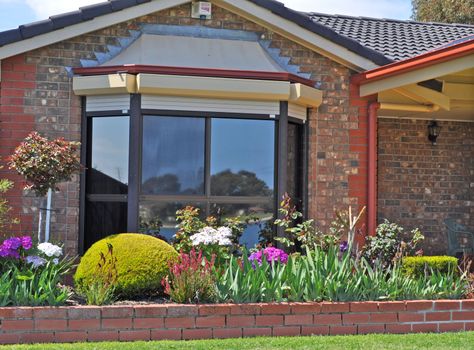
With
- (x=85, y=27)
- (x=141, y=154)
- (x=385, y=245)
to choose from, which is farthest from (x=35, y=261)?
(x=385, y=245)

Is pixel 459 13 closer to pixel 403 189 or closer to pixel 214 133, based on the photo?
pixel 403 189

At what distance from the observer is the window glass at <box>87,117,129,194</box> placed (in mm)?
10203

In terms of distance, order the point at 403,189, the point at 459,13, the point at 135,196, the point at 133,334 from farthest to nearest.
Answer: the point at 459,13 → the point at 403,189 → the point at 135,196 → the point at 133,334

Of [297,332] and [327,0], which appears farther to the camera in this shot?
[327,0]

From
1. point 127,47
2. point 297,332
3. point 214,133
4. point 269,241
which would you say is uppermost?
point 127,47

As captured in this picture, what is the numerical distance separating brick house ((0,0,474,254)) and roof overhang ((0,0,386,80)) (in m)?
0.02

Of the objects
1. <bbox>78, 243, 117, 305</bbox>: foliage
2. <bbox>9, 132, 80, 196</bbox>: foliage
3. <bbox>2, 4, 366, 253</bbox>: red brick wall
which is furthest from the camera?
<bbox>2, 4, 366, 253</bbox>: red brick wall

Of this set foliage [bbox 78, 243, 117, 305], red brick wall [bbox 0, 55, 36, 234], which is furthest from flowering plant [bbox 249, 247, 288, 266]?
red brick wall [bbox 0, 55, 36, 234]

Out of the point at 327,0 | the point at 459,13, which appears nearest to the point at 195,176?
the point at 459,13

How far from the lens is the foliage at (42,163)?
8.69m

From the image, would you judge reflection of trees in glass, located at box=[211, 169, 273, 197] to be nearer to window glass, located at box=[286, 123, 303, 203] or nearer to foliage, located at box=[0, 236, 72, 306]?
window glass, located at box=[286, 123, 303, 203]

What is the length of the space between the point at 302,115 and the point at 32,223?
4.32 meters

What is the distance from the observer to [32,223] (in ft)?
33.2

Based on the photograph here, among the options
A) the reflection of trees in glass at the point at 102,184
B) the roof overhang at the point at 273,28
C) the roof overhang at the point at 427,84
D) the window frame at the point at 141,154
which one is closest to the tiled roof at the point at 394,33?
the roof overhang at the point at 427,84
